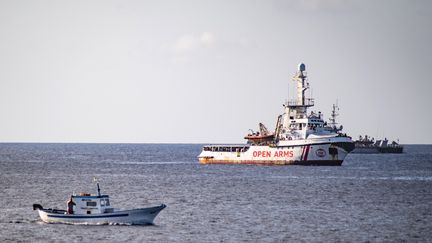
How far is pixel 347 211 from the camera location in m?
76.9

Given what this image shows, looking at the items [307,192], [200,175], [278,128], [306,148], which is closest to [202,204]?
[307,192]

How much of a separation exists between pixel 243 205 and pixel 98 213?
68.4 ft

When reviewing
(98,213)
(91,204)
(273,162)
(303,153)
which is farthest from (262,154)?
(98,213)

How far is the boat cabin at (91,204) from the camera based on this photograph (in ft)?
211

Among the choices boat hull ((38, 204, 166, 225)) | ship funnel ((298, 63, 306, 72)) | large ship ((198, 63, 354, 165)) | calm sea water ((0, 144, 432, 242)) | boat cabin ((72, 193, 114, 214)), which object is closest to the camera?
calm sea water ((0, 144, 432, 242))

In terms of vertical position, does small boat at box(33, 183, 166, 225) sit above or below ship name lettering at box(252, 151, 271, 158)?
below

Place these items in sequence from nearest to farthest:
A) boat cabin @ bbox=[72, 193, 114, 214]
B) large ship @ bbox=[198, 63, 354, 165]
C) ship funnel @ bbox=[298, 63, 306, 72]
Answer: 1. boat cabin @ bbox=[72, 193, 114, 214]
2. large ship @ bbox=[198, 63, 354, 165]
3. ship funnel @ bbox=[298, 63, 306, 72]

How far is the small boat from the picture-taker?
63844mm

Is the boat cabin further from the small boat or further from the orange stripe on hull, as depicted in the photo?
the orange stripe on hull

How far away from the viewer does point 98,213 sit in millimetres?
64312

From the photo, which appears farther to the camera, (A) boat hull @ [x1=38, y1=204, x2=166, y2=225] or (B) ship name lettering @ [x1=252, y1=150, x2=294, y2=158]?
(B) ship name lettering @ [x1=252, y1=150, x2=294, y2=158]

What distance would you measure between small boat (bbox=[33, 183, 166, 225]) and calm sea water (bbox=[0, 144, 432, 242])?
0.73 m

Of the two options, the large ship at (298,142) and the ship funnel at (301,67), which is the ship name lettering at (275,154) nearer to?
the large ship at (298,142)

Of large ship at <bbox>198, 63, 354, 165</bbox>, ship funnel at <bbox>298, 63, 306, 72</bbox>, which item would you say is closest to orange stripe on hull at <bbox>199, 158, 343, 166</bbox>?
large ship at <bbox>198, 63, 354, 165</bbox>
